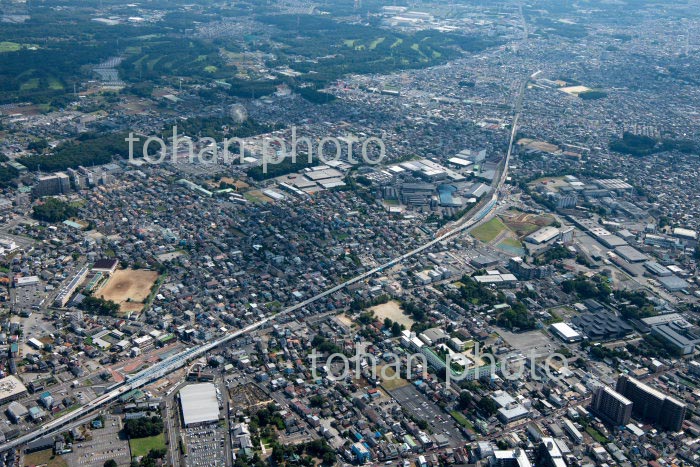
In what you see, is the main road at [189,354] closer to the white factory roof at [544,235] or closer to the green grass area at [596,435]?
the white factory roof at [544,235]

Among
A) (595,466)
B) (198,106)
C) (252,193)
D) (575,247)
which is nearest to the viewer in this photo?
(595,466)

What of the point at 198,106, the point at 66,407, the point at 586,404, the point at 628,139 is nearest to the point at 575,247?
the point at 586,404

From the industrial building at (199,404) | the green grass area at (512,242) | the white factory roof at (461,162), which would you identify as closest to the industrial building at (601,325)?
the green grass area at (512,242)

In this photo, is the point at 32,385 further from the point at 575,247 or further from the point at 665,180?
the point at 665,180

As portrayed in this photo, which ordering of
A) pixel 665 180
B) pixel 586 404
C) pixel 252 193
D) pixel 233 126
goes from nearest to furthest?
pixel 586 404 < pixel 252 193 < pixel 665 180 < pixel 233 126

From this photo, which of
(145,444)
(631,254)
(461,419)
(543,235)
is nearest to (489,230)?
(543,235)

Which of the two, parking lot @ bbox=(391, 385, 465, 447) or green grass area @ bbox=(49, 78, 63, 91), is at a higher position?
green grass area @ bbox=(49, 78, 63, 91)

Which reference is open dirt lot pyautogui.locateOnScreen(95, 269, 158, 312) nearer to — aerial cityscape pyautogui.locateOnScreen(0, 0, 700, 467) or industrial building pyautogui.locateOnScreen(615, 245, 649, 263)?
aerial cityscape pyautogui.locateOnScreen(0, 0, 700, 467)

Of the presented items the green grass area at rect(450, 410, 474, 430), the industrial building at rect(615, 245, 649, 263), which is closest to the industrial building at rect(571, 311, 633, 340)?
the industrial building at rect(615, 245, 649, 263)
